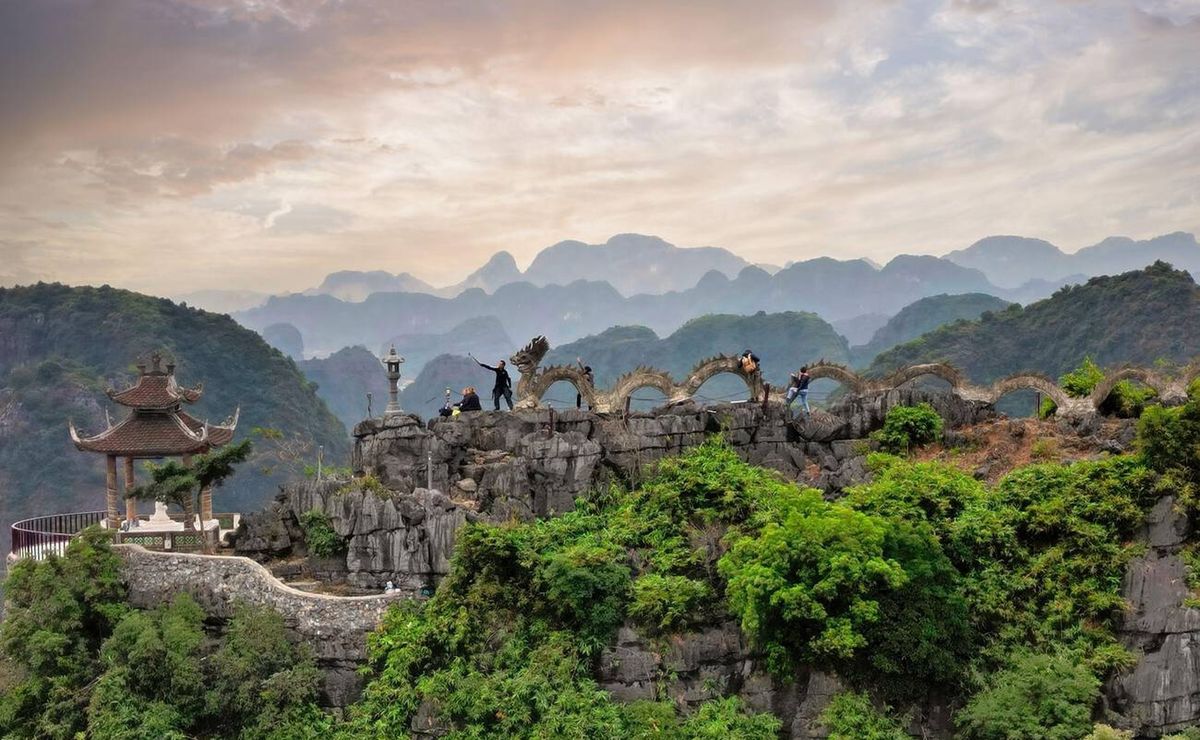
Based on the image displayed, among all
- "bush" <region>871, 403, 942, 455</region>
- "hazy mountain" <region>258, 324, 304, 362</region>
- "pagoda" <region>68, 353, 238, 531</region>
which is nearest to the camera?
"pagoda" <region>68, 353, 238, 531</region>

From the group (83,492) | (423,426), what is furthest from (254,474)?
(423,426)

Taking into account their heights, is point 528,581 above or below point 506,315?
below

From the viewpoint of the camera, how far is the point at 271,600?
49.5ft

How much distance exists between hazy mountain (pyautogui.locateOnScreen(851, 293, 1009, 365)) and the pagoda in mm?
71831

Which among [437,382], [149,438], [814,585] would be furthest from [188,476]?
[437,382]

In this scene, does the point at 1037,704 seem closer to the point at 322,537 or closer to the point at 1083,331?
the point at 322,537

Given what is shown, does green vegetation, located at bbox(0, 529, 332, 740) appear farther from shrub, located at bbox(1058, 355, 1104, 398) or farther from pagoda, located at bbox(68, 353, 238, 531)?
shrub, located at bbox(1058, 355, 1104, 398)

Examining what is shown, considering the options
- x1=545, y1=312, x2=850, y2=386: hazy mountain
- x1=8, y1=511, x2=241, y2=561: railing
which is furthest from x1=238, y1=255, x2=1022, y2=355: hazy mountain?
x1=8, y1=511, x2=241, y2=561: railing

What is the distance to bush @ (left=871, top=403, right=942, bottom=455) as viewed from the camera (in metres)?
19.0

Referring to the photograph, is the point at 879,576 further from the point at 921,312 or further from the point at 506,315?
the point at 506,315

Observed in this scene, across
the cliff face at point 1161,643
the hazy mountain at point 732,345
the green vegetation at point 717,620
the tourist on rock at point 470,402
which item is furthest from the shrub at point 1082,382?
the hazy mountain at point 732,345

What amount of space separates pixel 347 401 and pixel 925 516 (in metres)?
83.3

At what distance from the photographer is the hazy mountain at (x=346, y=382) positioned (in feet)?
303

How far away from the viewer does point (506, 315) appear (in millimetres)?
166500
